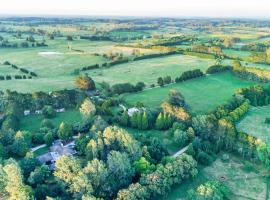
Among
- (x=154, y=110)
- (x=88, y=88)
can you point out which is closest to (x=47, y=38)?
(x=88, y=88)

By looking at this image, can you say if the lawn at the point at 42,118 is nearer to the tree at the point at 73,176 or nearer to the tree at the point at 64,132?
the tree at the point at 64,132

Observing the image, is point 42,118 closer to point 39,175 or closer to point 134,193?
point 39,175

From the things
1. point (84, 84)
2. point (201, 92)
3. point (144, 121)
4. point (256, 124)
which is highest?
point (84, 84)

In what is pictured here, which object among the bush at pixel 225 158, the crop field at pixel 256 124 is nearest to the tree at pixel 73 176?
the bush at pixel 225 158

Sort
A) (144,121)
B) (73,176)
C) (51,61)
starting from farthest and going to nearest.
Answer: (51,61) → (144,121) → (73,176)

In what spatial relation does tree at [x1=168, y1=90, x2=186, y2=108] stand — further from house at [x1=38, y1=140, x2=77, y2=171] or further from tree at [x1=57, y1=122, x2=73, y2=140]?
house at [x1=38, y1=140, x2=77, y2=171]

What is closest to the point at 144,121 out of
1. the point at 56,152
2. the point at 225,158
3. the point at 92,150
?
the point at 225,158
